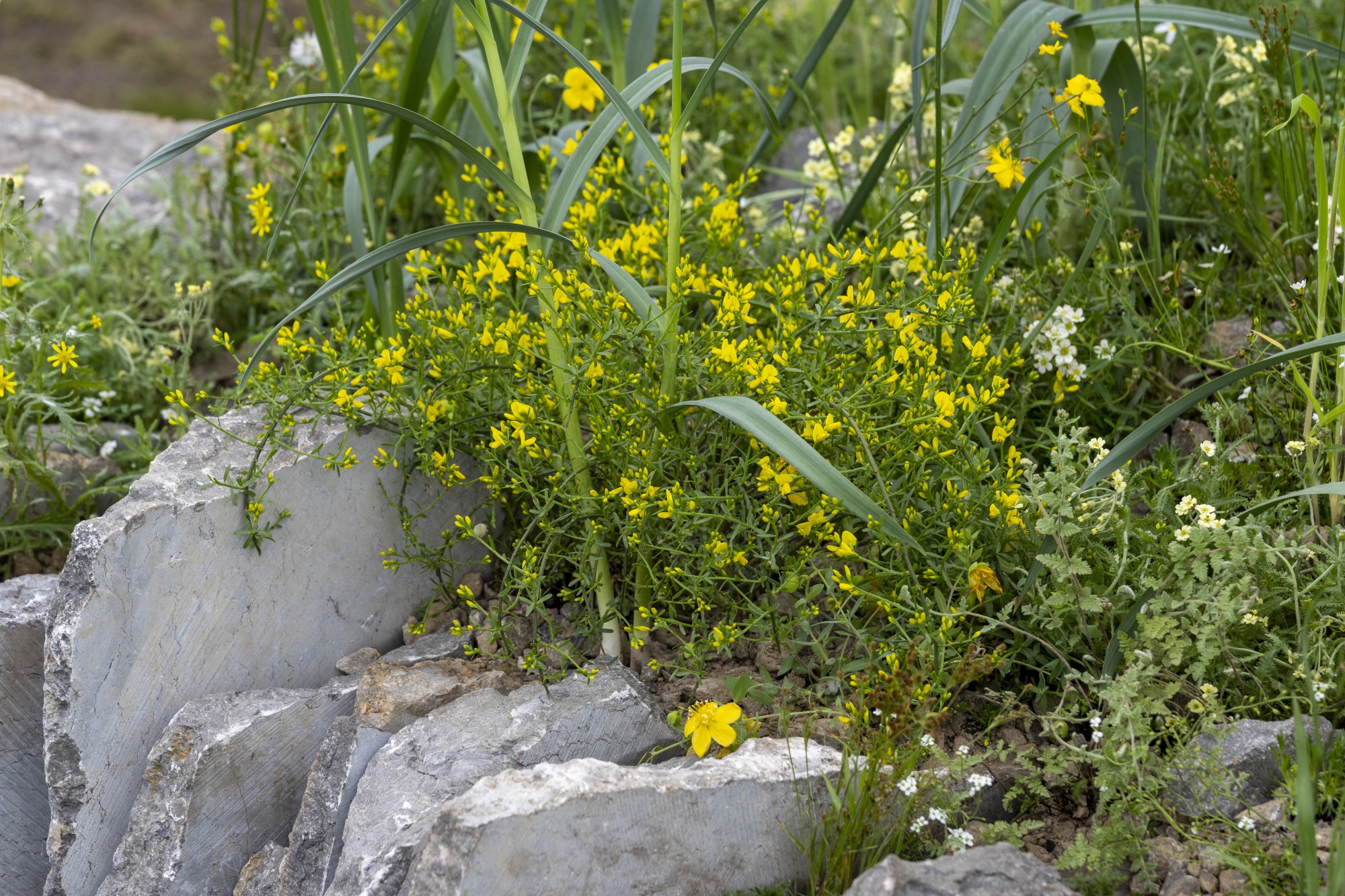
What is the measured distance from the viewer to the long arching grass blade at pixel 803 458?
1598mm

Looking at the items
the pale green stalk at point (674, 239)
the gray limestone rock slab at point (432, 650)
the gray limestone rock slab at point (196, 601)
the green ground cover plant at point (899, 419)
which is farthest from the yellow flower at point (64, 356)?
the pale green stalk at point (674, 239)

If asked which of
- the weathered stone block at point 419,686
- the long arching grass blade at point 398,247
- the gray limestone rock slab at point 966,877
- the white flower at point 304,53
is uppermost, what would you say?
the white flower at point 304,53

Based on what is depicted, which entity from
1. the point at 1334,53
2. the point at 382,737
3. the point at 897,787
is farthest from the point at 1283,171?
the point at 382,737

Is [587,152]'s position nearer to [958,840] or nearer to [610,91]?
[610,91]

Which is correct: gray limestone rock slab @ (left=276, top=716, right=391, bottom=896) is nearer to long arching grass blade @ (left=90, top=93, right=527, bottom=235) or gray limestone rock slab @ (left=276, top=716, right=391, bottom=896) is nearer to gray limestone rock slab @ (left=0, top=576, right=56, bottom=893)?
gray limestone rock slab @ (left=0, top=576, right=56, bottom=893)

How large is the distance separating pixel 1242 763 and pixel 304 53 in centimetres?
312

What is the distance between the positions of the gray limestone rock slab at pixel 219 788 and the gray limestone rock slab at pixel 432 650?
0.12m

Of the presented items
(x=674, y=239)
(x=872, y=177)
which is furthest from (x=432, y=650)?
(x=872, y=177)

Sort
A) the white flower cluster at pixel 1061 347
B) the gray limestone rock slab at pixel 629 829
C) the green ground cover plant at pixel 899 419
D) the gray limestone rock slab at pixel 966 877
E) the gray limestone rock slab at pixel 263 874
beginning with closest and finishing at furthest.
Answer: the gray limestone rock slab at pixel 966 877, the gray limestone rock slab at pixel 629 829, the green ground cover plant at pixel 899 419, the gray limestone rock slab at pixel 263 874, the white flower cluster at pixel 1061 347

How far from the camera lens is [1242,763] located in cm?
164

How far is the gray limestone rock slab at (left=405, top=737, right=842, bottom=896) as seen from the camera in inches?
61.0

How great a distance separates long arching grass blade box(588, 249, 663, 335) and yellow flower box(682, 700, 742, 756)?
0.67 metres

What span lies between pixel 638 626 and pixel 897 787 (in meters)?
0.51

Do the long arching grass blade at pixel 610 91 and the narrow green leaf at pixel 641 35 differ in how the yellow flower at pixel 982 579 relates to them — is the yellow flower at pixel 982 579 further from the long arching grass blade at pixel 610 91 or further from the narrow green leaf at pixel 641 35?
the narrow green leaf at pixel 641 35
